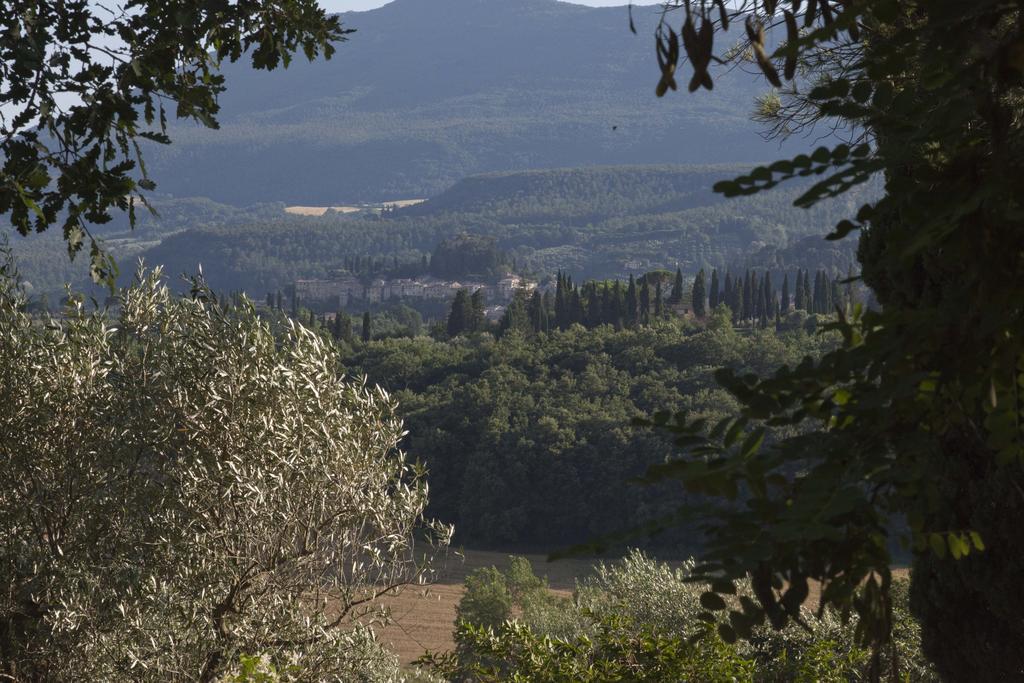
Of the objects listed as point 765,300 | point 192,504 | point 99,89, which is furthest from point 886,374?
point 765,300

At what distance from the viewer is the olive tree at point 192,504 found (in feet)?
27.4

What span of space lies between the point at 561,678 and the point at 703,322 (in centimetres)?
7026

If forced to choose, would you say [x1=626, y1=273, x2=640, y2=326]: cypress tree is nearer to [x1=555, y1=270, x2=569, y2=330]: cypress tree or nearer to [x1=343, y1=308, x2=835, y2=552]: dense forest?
[x1=555, y1=270, x2=569, y2=330]: cypress tree

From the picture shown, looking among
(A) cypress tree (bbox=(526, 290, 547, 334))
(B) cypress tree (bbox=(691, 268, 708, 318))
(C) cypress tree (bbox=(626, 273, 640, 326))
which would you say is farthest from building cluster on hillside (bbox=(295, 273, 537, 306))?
(C) cypress tree (bbox=(626, 273, 640, 326))

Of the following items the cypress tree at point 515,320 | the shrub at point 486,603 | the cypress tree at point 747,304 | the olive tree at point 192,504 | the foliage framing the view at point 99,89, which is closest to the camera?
Answer: the foliage framing the view at point 99,89

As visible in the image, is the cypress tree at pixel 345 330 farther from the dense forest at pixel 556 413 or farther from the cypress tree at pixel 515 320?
the cypress tree at pixel 515 320

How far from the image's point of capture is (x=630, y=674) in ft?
25.0

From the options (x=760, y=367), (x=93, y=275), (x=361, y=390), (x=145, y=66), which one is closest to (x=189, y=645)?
(x=361, y=390)

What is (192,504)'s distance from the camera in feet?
28.3

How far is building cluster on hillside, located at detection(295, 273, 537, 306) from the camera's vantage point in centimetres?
16112

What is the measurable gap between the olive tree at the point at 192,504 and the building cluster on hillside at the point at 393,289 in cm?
14722

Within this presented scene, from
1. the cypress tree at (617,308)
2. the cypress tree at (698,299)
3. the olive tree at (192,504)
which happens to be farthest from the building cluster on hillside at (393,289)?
the olive tree at (192,504)

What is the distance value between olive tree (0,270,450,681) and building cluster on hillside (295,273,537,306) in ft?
483

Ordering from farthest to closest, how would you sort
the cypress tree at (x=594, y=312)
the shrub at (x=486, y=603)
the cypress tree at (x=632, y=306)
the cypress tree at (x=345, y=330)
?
the cypress tree at (x=345, y=330)
the cypress tree at (x=594, y=312)
the cypress tree at (x=632, y=306)
the shrub at (x=486, y=603)
